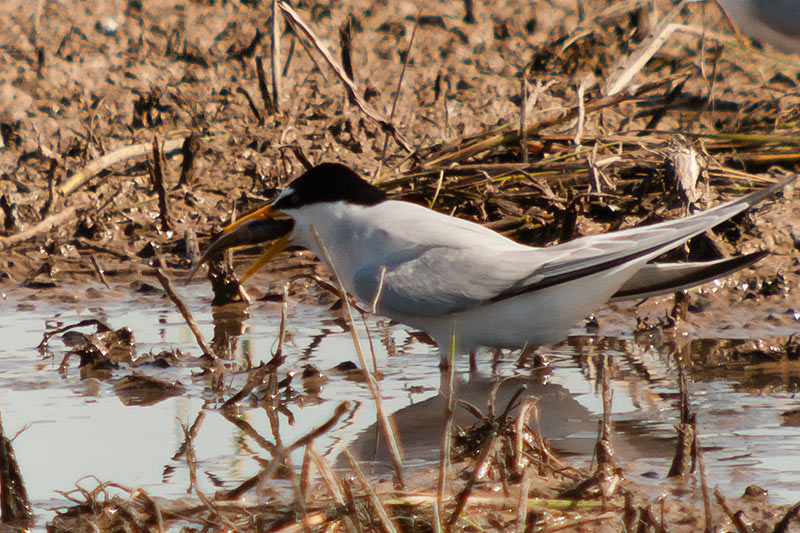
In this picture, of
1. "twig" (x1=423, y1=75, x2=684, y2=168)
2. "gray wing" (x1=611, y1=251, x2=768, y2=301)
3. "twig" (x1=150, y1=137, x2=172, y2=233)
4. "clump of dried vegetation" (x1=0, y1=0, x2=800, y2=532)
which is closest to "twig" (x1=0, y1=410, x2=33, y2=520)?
"clump of dried vegetation" (x1=0, y1=0, x2=800, y2=532)

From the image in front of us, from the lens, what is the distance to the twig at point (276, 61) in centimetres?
722

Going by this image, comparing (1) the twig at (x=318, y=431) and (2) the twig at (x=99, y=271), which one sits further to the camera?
(2) the twig at (x=99, y=271)

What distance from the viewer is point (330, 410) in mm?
4328

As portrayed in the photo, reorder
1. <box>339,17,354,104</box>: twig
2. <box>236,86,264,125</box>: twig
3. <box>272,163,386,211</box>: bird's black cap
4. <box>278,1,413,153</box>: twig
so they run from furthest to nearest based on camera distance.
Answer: <box>236,86,264,125</box>: twig
<box>339,17,354,104</box>: twig
<box>278,1,413,153</box>: twig
<box>272,163,386,211</box>: bird's black cap

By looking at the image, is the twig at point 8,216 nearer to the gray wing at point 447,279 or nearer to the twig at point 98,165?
the twig at point 98,165

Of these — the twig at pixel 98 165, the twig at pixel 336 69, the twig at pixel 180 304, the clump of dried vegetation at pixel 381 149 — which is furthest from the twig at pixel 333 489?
the twig at pixel 98 165

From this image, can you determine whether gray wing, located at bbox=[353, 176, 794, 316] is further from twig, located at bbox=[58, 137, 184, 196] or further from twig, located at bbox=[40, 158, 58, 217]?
twig, located at bbox=[58, 137, 184, 196]

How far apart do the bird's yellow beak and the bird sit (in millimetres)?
425

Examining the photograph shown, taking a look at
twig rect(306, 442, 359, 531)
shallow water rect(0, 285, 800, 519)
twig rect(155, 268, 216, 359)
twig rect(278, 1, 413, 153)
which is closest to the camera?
twig rect(306, 442, 359, 531)

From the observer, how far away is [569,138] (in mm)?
6551

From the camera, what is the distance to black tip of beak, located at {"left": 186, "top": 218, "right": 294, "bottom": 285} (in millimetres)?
5336

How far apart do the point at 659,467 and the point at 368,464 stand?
33.8 inches

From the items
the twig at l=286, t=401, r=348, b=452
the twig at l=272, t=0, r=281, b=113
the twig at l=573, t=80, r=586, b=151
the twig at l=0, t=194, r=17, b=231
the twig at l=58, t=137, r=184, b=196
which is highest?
the twig at l=272, t=0, r=281, b=113

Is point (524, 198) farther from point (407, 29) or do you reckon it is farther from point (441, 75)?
point (407, 29)
